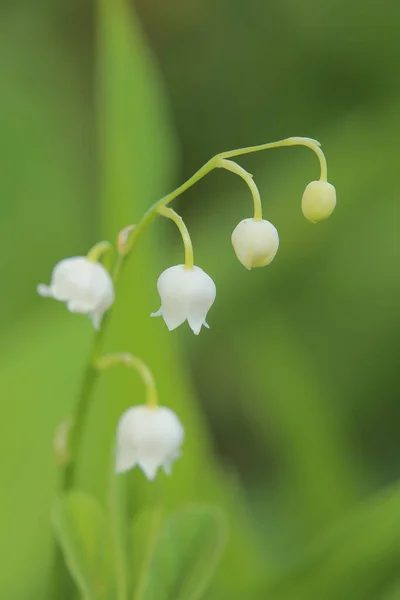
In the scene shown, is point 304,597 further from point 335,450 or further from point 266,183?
point 266,183

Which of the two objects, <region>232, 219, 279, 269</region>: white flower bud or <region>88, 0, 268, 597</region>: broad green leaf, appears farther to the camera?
<region>88, 0, 268, 597</region>: broad green leaf

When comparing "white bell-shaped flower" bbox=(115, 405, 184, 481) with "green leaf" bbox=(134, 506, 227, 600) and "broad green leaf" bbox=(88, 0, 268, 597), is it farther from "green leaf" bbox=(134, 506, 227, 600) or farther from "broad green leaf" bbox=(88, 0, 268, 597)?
"broad green leaf" bbox=(88, 0, 268, 597)

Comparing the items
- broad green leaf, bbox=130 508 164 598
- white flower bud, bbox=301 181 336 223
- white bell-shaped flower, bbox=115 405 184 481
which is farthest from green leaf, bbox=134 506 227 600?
white flower bud, bbox=301 181 336 223

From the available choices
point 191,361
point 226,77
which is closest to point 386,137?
point 226,77

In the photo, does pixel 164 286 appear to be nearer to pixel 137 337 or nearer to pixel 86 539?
pixel 86 539

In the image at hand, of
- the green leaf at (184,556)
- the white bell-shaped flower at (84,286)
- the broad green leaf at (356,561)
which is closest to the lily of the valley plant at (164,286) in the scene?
the white bell-shaped flower at (84,286)

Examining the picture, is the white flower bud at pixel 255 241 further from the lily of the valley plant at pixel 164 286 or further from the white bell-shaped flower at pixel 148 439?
the white bell-shaped flower at pixel 148 439

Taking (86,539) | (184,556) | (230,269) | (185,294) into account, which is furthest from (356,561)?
(230,269)
